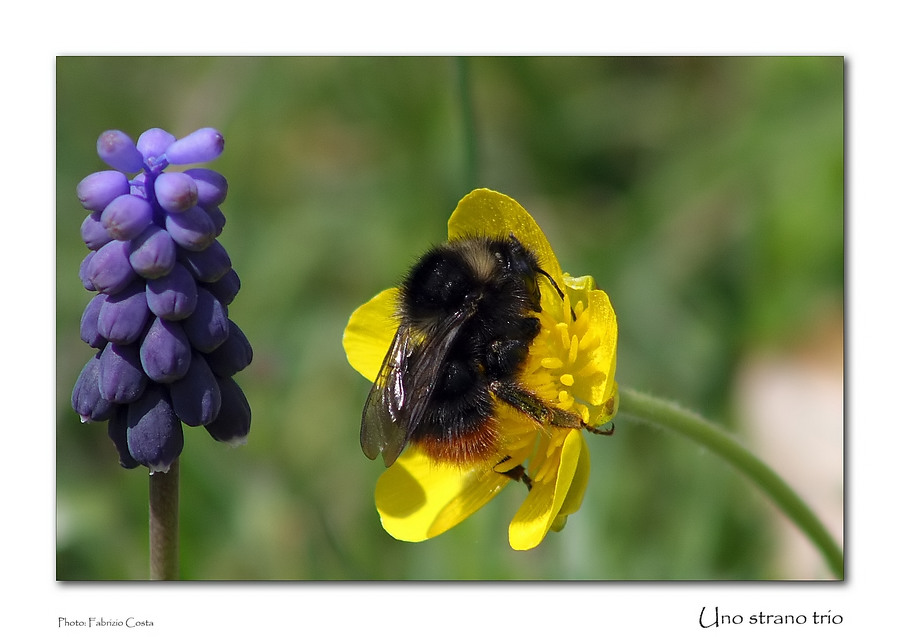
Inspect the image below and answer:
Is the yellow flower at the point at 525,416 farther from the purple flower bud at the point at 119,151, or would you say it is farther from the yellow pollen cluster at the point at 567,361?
the purple flower bud at the point at 119,151

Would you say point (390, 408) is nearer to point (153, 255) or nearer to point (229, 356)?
point (229, 356)

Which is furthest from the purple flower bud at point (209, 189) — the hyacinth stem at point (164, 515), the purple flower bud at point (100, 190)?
the hyacinth stem at point (164, 515)

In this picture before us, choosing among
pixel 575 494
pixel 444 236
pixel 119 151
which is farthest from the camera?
pixel 444 236

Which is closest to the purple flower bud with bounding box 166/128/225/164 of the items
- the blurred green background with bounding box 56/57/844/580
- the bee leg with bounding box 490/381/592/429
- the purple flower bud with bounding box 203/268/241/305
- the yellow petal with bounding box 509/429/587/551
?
the purple flower bud with bounding box 203/268/241/305

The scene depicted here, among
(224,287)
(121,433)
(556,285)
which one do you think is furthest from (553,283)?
(121,433)

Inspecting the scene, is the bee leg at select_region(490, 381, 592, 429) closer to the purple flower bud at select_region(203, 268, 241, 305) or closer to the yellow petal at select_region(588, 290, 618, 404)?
the yellow petal at select_region(588, 290, 618, 404)
